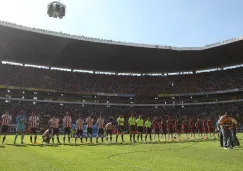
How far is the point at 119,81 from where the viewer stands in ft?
207

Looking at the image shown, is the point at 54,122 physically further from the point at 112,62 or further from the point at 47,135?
the point at 112,62

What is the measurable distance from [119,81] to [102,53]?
12555 millimetres

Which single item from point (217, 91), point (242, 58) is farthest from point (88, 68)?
point (242, 58)

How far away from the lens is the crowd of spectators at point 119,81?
53188 millimetres

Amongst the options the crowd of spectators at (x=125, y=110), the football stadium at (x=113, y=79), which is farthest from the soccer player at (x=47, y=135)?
the crowd of spectators at (x=125, y=110)

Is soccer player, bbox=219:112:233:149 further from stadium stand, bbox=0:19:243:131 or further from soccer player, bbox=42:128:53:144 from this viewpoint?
stadium stand, bbox=0:19:243:131

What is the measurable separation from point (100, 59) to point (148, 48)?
1177cm

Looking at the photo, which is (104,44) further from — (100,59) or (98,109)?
(98,109)

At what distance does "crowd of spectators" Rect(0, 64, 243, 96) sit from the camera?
174ft

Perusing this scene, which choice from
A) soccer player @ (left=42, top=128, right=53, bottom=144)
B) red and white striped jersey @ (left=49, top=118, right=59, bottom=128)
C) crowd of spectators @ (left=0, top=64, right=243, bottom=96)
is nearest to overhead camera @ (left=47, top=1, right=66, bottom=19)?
red and white striped jersey @ (left=49, top=118, right=59, bottom=128)

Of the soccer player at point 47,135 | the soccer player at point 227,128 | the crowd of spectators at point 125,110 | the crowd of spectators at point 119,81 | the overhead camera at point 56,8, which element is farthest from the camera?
the crowd of spectators at point 119,81

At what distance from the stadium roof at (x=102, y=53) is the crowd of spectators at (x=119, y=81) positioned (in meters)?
2.16

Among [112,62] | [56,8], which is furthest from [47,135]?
[112,62]

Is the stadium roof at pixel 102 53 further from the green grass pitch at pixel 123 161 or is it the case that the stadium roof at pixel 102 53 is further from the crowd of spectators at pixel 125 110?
the green grass pitch at pixel 123 161
